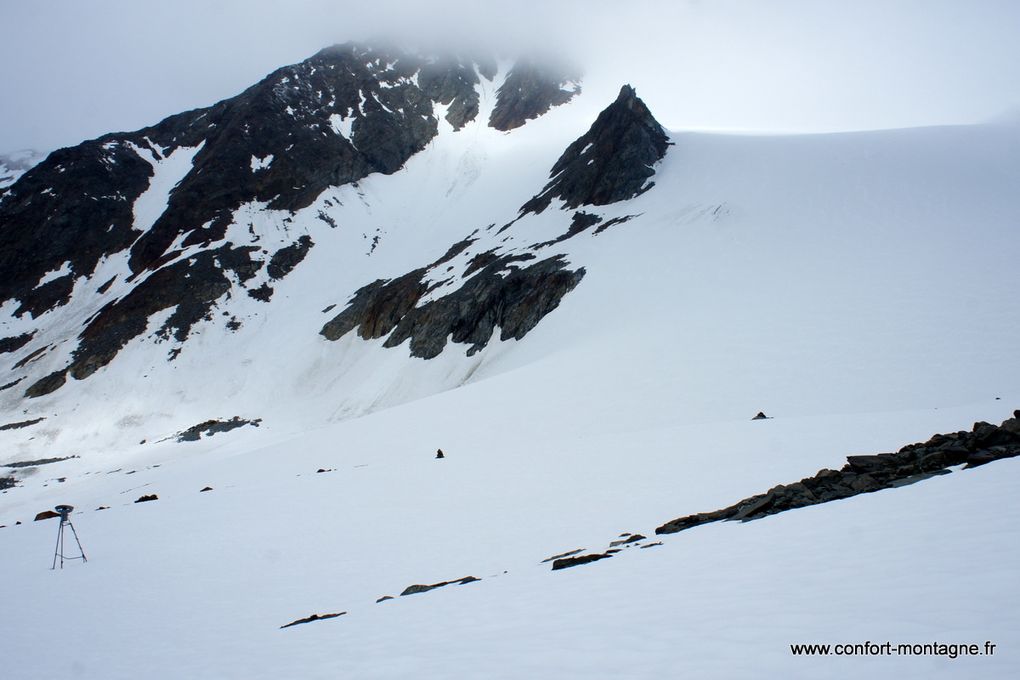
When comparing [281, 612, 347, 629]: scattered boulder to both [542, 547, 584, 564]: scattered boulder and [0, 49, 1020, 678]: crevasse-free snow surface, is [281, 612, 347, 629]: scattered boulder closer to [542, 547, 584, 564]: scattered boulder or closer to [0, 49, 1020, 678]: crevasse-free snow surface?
[0, 49, 1020, 678]: crevasse-free snow surface

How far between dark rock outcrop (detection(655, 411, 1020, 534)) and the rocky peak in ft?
150

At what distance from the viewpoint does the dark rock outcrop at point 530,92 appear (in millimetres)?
100312

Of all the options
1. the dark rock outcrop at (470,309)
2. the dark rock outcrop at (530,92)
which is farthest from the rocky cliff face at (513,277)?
the dark rock outcrop at (530,92)

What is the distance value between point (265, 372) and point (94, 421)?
1470 centimetres

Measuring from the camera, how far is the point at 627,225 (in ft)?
152

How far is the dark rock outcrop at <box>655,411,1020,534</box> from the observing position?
874 centimetres

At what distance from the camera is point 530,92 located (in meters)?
104

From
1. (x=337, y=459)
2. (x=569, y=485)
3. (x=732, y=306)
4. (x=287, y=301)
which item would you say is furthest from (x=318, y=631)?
(x=287, y=301)

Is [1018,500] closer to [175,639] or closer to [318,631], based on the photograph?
[318,631]

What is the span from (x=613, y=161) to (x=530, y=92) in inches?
2184

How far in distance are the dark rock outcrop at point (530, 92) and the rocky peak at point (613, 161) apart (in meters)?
35.1

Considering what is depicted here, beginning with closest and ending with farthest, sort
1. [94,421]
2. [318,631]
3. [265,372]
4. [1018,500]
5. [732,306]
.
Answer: [1018,500] → [318,631] → [732,306] → [94,421] → [265,372]

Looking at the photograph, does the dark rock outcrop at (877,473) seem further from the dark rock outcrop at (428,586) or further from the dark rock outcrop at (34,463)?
the dark rock outcrop at (34,463)

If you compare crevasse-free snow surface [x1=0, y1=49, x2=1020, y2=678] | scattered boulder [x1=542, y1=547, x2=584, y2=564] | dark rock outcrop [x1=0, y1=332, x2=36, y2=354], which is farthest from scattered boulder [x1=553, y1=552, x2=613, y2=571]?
dark rock outcrop [x1=0, y1=332, x2=36, y2=354]
